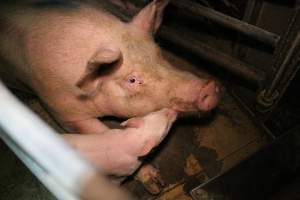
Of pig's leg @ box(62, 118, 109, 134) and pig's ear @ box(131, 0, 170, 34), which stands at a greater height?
pig's ear @ box(131, 0, 170, 34)

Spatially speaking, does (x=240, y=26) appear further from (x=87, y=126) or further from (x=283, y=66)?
(x=87, y=126)

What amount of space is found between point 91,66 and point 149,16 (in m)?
0.65

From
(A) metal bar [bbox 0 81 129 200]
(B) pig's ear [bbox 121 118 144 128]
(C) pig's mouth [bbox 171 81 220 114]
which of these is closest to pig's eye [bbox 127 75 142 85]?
(C) pig's mouth [bbox 171 81 220 114]

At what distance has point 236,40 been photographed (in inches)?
138

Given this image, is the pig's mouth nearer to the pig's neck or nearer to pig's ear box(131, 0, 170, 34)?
pig's ear box(131, 0, 170, 34)

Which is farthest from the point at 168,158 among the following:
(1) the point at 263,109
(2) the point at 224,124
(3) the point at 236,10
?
(3) the point at 236,10

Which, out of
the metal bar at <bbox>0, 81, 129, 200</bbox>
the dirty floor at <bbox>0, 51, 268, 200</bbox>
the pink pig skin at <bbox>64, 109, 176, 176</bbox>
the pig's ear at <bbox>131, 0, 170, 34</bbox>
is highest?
the metal bar at <bbox>0, 81, 129, 200</bbox>

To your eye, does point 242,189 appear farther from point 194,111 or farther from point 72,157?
point 72,157

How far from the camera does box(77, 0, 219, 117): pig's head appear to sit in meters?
2.42

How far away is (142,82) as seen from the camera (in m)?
2.44

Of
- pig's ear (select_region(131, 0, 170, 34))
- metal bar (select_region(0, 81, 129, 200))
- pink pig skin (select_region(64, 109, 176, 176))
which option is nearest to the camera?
metal bar (select_region(0, 81, 129, 200))

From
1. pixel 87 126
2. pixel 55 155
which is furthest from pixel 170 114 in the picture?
pixel 55 155

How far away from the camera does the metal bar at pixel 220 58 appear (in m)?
2.80

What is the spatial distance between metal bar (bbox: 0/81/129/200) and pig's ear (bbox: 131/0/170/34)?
1733 millimetres
